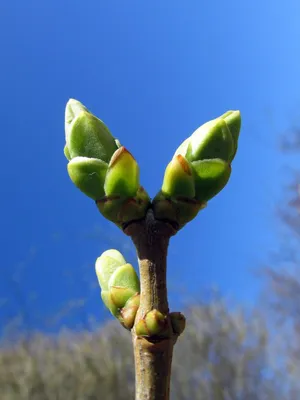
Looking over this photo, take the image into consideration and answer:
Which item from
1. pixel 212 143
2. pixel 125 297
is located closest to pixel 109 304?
pixel 125 297

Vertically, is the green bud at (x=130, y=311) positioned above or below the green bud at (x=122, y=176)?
below

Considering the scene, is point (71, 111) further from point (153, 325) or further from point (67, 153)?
point (153, 325)

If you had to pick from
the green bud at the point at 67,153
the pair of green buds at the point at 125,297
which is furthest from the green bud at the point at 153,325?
the green bud at the point at 67,153

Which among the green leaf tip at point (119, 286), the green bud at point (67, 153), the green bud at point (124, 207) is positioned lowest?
the green leaf tip at point (119, 286)

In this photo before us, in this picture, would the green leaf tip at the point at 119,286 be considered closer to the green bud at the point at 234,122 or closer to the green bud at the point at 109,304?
the green bud at the point at 109,304

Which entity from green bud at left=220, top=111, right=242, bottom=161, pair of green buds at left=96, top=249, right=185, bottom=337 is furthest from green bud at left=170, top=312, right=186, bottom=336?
green bud at left=220, top=111, right=242, bottom=161

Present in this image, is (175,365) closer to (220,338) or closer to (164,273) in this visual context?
(220,338)

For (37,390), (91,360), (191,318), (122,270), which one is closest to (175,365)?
(191,318)
